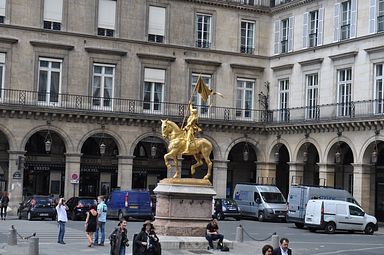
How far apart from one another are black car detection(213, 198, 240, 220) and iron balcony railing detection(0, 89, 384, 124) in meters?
6.52

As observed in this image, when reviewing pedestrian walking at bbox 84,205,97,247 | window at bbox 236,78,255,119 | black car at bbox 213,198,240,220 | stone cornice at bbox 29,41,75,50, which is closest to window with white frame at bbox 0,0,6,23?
stone cornice at bbox 29,41,75,50

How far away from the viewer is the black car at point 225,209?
4412 centimetres

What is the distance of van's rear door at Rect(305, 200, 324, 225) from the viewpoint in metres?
37.2

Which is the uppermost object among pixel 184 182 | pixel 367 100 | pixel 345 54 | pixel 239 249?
pixel 345 54

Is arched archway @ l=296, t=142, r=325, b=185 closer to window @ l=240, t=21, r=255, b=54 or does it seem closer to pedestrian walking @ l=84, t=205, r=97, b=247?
window @ l=240, t=21, r=255, b=54

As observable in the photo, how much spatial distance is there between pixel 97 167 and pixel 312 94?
15030 mm

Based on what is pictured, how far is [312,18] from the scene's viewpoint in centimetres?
4753

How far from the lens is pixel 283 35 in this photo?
50312 mm

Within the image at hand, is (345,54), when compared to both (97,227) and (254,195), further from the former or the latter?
(97,227)

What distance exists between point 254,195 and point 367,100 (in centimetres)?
890

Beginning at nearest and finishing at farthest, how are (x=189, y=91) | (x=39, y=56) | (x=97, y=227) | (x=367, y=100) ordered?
(x=97, y=227), (x=367, y=100), (x=39, y=56), (x=189, y=91)

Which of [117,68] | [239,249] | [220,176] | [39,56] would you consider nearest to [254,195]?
[220,176]

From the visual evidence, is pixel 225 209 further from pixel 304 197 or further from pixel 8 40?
pixel 8 40

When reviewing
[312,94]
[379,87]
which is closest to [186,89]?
[312,94]
